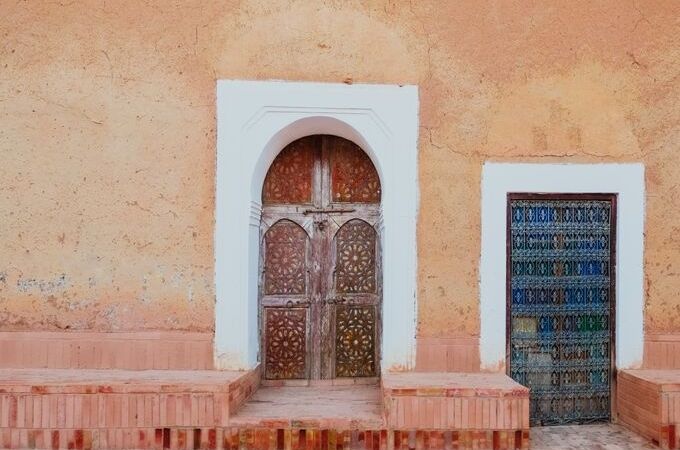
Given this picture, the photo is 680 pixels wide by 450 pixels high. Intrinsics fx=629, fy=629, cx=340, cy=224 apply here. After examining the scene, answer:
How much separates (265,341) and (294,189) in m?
1.31

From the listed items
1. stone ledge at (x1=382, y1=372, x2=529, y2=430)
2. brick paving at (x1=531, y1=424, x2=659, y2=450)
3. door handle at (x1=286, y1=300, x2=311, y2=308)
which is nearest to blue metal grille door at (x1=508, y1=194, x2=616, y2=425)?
brick paving at (x1=531, y1=424, x2=659, y2=450)

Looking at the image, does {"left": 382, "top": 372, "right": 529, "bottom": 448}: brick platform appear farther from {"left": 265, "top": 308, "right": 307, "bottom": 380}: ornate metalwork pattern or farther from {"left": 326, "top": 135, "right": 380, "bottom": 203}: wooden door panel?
{"left": 326, "top": 135, "right": 380, "bottom": 203}: wooden door panel

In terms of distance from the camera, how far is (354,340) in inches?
210

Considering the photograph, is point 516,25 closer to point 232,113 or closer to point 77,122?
point 232,113

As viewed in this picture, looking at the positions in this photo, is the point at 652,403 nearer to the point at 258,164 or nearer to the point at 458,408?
the point at 458,408

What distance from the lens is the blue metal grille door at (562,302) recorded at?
4941 mm

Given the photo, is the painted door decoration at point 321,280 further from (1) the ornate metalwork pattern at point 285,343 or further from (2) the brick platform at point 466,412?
(2) the brick platform at point 466,412

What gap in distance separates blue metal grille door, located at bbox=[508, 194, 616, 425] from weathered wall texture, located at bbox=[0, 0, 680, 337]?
340mm

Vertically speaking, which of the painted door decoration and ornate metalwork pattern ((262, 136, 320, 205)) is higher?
ornate metalwork pattern ((262, 136, 320, 205))

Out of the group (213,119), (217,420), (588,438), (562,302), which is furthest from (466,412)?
(213,119)

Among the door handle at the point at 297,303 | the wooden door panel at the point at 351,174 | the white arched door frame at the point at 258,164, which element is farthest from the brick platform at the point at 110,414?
the wooden door panel at the point at 351,174

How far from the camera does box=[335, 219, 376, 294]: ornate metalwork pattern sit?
534 cm

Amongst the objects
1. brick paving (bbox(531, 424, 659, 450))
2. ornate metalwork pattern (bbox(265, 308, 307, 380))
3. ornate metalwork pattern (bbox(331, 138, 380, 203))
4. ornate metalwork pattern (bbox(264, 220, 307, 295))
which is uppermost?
ornate metalwork pattern (bbox(331, 138, 380, 203))

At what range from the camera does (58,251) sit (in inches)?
189
